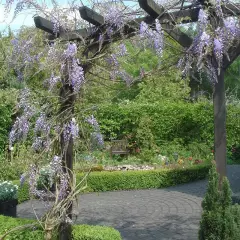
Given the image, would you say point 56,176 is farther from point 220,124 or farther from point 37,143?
point 220,124

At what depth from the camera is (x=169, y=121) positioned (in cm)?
1569

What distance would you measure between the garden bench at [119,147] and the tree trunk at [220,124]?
9.44 m

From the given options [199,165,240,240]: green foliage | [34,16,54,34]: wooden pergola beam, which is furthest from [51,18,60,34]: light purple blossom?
[199,165,240,240]: green foliage

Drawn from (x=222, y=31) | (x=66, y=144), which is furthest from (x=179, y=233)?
(x=222, y=31)

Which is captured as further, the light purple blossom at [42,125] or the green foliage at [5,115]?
the green foliage at [5,115]

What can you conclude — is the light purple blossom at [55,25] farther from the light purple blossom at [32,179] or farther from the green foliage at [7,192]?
the green foliage at [7,192]

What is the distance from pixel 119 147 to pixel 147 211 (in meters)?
5.93

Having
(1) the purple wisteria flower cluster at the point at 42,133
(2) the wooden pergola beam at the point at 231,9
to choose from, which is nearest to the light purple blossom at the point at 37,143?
(1) the purple wisteria flower cluster at the point at 42,133

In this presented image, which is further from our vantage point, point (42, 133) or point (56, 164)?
point (42, 133)

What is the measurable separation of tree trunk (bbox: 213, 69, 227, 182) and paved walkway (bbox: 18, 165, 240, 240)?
2.00 m

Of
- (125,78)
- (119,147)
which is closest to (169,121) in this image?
(119,147)

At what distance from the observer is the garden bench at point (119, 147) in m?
14.2

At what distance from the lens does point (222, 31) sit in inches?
182

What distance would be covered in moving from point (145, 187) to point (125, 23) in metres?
7.18
